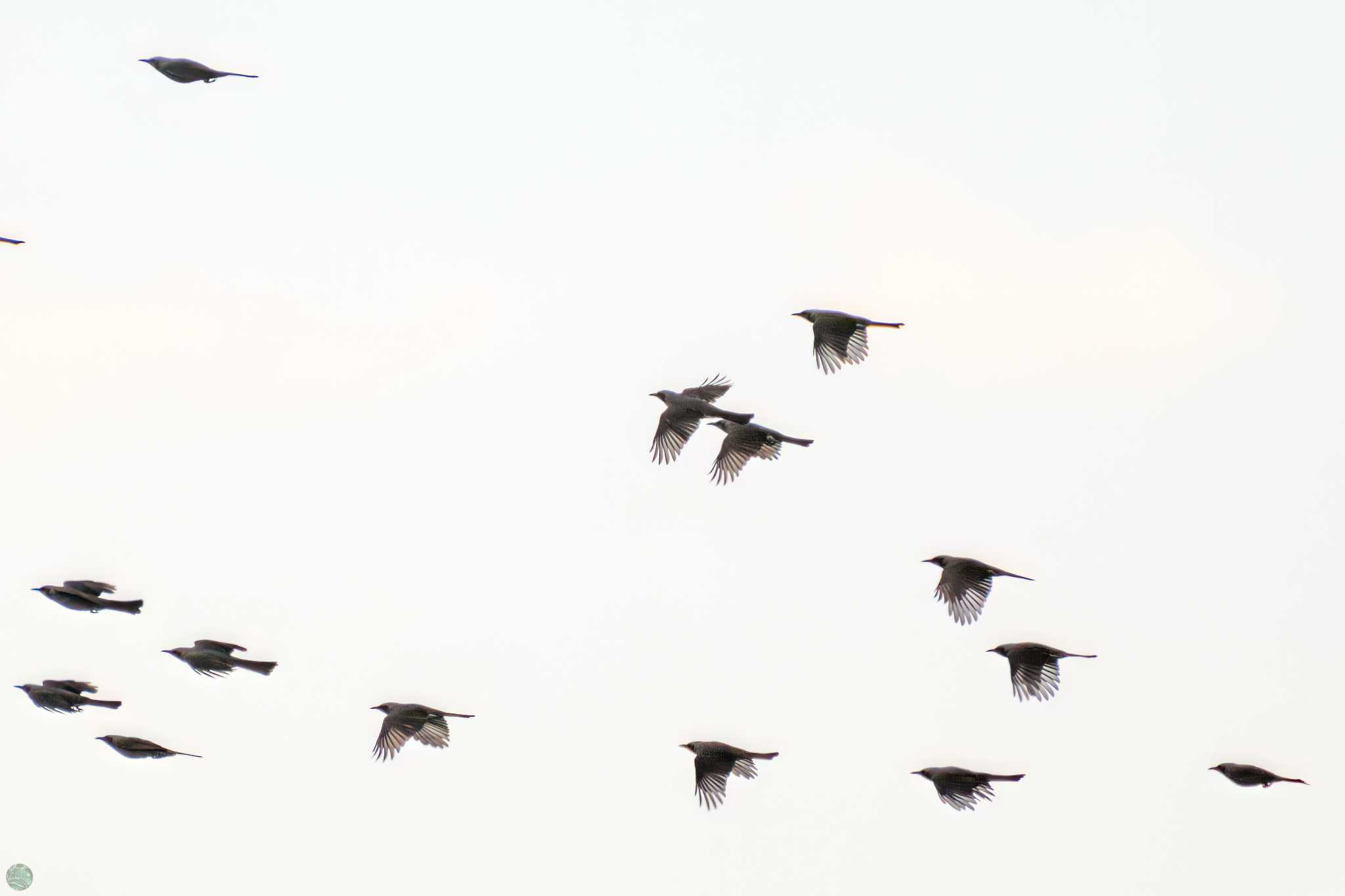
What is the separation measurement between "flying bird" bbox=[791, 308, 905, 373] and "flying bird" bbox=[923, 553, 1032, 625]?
4296mm

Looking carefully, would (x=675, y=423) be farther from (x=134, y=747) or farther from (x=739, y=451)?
(x=134, y=747)

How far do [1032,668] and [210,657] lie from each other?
52.9 feet

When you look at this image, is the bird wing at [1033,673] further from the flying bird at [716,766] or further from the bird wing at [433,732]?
the bird wing at [433,732]

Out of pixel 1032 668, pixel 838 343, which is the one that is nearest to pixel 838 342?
pixel 838 343

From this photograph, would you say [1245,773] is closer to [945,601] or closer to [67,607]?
[945,601]

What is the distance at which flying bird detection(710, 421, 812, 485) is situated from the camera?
4141 cm

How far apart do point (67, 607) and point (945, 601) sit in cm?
1746

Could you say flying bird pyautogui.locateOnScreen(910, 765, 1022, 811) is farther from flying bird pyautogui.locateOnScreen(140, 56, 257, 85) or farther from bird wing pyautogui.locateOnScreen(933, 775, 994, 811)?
flying bird pyautogui.locateOnScreen(140, 56, 257, 85)

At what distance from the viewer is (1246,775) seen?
3812 centimetres

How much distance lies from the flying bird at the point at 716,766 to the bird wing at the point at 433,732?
5.07m

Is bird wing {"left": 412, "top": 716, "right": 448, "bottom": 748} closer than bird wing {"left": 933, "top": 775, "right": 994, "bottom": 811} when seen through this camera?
No

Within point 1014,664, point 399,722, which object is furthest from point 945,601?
point 399,722

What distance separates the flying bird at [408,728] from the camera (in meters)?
41.7

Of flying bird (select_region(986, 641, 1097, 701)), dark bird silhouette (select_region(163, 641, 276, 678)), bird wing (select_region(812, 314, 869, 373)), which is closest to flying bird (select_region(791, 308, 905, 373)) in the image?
bird wing (select_region(812, 314, 869, 373))
